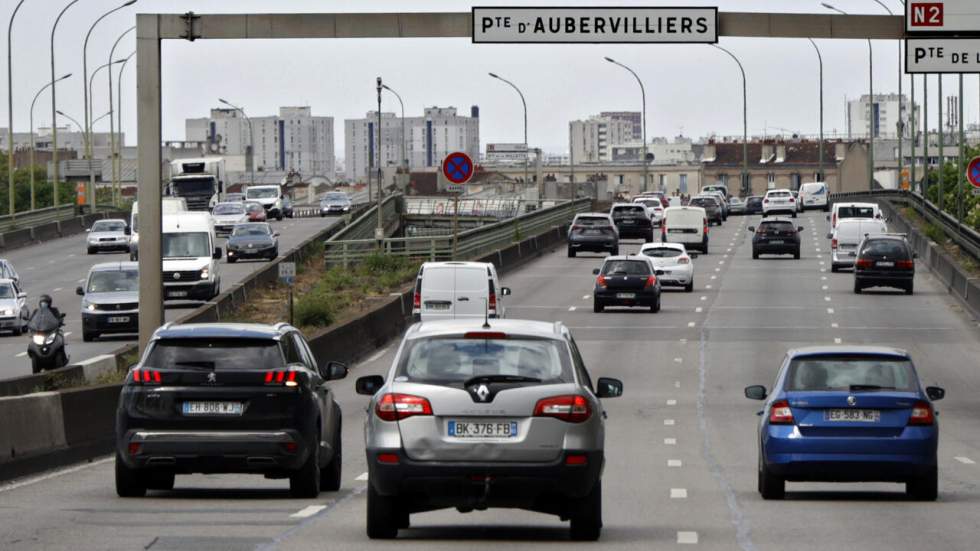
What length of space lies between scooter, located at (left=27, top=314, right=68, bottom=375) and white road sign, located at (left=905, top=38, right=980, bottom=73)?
1465 centimetres

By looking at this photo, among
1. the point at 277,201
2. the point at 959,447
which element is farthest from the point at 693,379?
the point at 277,201

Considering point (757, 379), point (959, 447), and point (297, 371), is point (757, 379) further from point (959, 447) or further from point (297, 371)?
point (297, 371)

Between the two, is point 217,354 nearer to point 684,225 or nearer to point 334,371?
point 334,371

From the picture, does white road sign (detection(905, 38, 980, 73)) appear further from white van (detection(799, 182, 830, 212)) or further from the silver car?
white van (detection(799, 182, 830, 212))

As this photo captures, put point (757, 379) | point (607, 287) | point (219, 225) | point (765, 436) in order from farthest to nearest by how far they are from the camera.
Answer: point (219, 225) → point (607, 287) → point (757, 379) → point (765, 436)

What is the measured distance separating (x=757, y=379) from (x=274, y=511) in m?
19.3

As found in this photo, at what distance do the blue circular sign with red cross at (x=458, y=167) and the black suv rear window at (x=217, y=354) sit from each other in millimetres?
25691

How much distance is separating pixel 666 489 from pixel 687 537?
191 inches

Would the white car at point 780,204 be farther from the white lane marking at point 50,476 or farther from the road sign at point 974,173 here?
the white lane marking at point 50,476

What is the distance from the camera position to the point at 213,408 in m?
16.2

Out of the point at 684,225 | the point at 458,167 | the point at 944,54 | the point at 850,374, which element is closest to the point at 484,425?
the point at 850,374

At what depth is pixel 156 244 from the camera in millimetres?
25344

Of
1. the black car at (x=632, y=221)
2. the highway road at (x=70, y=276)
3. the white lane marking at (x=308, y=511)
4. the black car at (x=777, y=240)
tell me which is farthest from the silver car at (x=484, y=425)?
the black car at (x=632, y=221)

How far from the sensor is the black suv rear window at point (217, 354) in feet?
53.3
